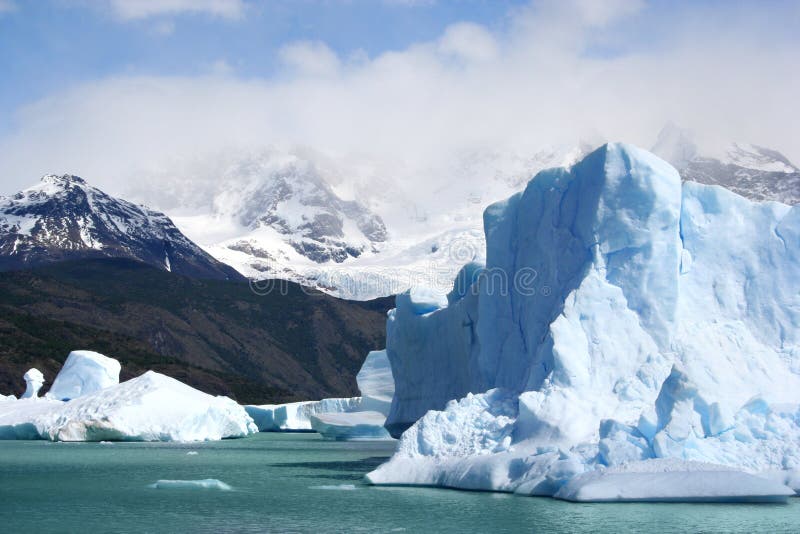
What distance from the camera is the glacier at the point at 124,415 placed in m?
42.2

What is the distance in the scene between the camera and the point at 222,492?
2308cm

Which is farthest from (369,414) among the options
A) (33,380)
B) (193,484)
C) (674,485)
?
(674,485)

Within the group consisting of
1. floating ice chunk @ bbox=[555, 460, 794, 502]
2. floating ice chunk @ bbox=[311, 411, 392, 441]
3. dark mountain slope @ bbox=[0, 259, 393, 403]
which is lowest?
floating ice chunk @ bbox=[555, 460, 794, 502]

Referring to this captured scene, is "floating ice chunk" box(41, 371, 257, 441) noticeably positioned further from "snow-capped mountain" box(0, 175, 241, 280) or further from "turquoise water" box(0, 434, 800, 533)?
"snow-capped mountain" box(0, 175, 241, 280)

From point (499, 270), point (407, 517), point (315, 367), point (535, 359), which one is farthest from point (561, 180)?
point (315, 367)

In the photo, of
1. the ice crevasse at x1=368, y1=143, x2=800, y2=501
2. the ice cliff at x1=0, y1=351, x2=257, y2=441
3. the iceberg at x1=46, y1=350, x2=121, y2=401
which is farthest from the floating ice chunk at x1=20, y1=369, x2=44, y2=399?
the ice crevasse at x1=368, y1=143, x2=800, y2=501

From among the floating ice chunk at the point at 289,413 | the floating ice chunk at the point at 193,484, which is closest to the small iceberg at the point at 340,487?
the floating ice chunk at the point at 193,484

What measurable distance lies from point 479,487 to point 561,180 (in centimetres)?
952

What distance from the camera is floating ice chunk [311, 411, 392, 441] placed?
164 feet

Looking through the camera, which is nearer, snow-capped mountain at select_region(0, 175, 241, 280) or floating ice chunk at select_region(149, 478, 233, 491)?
floating ice chunk at select_region(149, 478, 233, 491)

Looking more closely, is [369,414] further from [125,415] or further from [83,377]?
→ [83,377]

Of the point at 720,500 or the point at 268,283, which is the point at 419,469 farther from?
the point at 268,283

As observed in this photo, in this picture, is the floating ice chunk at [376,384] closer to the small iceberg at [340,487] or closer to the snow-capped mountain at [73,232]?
the small iceberg at [340,487]

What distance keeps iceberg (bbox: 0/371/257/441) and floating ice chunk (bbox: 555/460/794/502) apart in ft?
85.9
